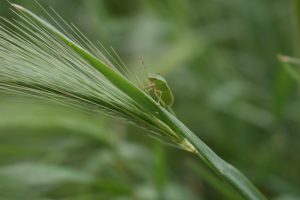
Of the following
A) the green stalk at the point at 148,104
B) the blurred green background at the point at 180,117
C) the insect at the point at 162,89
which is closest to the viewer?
the green stalk at the point at 148,104

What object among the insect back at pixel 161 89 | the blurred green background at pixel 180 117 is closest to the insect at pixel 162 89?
the insect back at pixel 161 89

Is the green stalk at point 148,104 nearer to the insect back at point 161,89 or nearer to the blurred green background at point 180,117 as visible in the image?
the insect back at point 161,89

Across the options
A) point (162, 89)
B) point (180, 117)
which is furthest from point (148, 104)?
A: point (180, 117)

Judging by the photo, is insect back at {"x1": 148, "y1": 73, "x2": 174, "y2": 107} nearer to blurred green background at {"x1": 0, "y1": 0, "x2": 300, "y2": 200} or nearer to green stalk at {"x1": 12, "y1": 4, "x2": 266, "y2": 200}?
green stalk at {"x1": 12, "y1": 4, "x2": 266, "y2": 200}

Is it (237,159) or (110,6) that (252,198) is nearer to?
(237,159)

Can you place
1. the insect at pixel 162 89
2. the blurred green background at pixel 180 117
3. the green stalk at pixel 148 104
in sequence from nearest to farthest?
the green stalk at pixel 148 104, the insect at pixel 162 89, the blurred green background at pixel 180 117

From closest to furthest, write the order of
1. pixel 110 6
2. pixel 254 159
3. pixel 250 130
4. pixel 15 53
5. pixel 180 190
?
1. pixel 15 53
2. pixel 180 190
3. pixel 254 159
4. pixel 250 130
5. pixel 110 6

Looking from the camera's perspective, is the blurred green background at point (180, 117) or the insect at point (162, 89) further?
the blurred green background at point (180, 117)

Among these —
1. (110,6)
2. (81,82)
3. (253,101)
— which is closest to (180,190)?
(253,101)

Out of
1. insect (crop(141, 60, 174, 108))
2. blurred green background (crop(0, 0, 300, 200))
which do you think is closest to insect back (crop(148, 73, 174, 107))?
insect (crop(141, 60, 174, 108))
